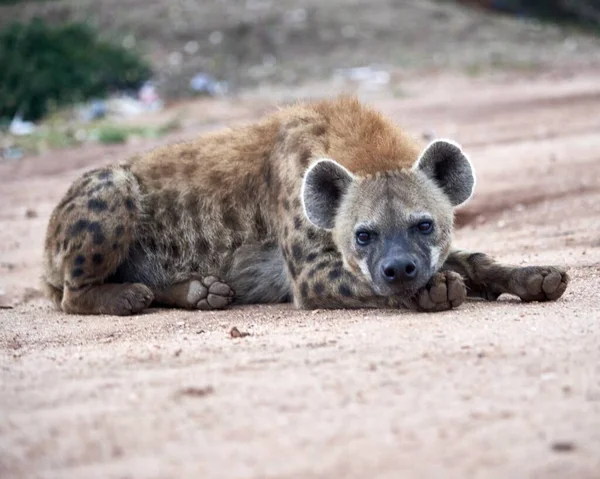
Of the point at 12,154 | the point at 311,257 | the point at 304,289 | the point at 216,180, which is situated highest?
the point at 216,180

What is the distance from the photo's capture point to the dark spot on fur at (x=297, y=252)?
4660 mm

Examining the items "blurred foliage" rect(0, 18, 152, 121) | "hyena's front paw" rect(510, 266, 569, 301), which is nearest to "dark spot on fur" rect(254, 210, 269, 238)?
→ "hyena's front paw" rect(510, 266, 569, 301)

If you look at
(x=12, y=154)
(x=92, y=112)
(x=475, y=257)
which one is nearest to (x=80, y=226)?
(x=475, y=257)

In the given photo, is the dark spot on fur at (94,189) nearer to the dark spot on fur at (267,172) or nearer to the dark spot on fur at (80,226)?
the dark spot on fur at (80,226)

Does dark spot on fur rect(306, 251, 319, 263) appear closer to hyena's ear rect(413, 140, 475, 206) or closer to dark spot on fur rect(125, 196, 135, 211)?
hyena's ear rect(413, 140, 475, 206)

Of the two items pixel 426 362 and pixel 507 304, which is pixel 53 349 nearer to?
pixel 426 362

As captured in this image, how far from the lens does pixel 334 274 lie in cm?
443

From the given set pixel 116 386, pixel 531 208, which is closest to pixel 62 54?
pixel 531 208

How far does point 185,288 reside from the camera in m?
4.93

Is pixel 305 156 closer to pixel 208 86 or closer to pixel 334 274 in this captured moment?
pixel 334 274

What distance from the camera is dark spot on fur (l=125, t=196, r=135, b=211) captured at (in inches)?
199

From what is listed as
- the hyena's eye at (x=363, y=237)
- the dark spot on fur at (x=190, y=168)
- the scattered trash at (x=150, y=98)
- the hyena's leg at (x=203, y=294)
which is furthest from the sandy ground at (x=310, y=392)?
the scattered trash at (x=150, y=98)

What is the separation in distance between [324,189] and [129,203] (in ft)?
3.60

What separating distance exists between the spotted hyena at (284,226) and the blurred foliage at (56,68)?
7.75 metres
